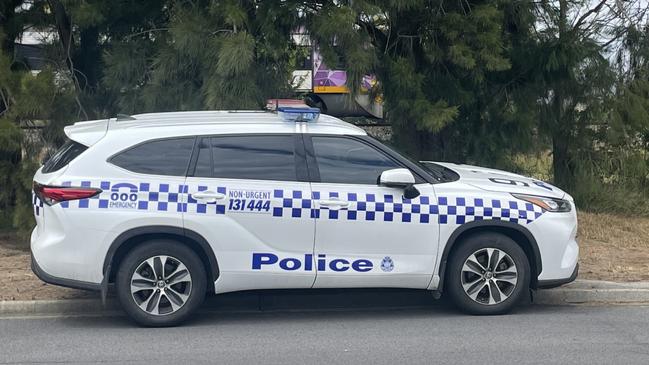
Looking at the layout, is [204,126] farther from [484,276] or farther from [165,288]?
[484,276]

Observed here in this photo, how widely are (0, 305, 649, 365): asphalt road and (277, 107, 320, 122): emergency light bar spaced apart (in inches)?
67.3

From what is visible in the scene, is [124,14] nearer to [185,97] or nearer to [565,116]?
[185,97]

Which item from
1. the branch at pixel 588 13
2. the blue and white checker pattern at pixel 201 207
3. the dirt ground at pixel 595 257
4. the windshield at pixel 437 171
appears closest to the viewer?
the blue and white checker pattern at pixel 201 207

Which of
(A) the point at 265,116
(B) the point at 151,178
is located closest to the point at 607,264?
(A) the point at 265,116

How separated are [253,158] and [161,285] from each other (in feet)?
4.12

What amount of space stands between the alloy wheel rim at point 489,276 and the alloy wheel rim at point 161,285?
2293mm

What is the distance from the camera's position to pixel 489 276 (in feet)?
21.6

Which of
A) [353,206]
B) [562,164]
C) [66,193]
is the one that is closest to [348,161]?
[353,206]

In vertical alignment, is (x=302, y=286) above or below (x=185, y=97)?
below

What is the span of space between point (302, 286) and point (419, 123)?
9.82 feet

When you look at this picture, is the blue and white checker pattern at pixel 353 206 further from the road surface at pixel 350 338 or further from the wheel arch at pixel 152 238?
the road surface at pixel 350 338

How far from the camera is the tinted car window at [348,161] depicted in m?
6.45

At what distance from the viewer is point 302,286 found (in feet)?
21.1

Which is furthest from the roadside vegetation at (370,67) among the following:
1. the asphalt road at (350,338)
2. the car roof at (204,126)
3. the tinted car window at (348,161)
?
the asphalt road at (350,338)
